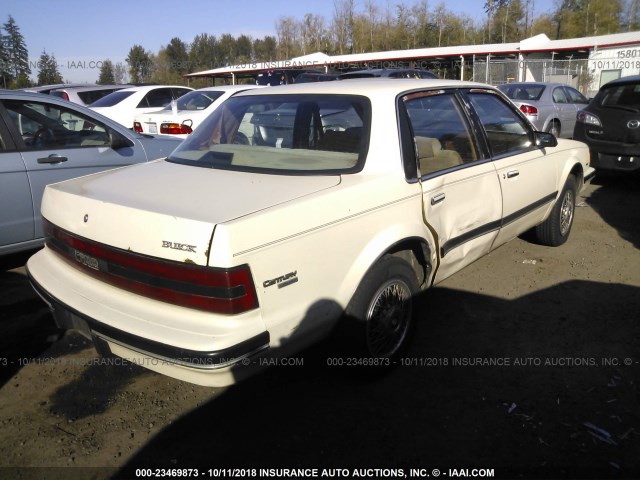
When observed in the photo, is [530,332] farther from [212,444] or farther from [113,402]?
[113,402]

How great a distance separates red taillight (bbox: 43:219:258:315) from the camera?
7.20 ft

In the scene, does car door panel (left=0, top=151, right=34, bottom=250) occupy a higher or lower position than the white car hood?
lower

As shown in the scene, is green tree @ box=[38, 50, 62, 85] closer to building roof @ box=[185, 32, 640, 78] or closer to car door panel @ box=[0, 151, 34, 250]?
building roof @ box=[185, 32, 640, 78]

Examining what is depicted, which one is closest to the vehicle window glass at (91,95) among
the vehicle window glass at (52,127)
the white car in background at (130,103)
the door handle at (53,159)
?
the white car in background at (130,103)

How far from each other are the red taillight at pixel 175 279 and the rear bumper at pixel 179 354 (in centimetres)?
17

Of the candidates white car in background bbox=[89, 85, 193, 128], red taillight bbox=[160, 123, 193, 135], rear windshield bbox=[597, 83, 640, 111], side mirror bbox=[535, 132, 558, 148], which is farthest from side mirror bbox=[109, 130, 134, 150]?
rear windshield bbox=[597, 83, 640, 111]

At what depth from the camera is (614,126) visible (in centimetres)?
761

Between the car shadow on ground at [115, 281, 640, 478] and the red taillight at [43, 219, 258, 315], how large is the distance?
0.79 m

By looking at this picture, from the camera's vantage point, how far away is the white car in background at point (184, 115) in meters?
8.94

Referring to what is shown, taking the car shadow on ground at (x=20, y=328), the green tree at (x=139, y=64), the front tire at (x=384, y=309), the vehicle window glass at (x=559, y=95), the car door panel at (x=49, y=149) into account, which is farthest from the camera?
the green tree at (x=139, y=64)

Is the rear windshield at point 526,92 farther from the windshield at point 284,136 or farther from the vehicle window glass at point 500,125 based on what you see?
the windshield at point 284,136

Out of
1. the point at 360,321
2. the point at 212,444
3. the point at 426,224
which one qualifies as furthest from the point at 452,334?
the point at 212,444

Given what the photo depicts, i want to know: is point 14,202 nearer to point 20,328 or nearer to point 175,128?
point 20,328

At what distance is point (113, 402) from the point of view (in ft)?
9.75
